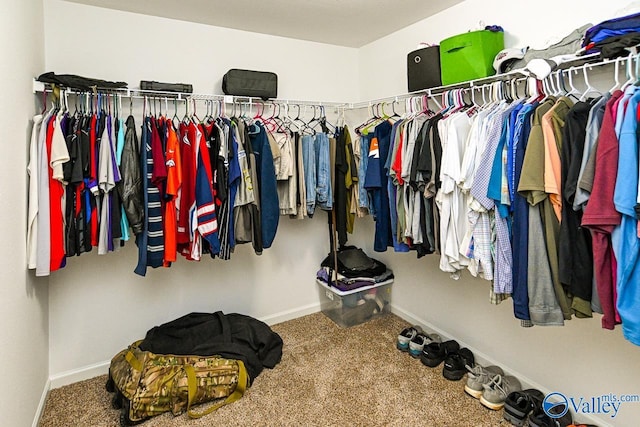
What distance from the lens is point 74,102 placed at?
7.49 ft

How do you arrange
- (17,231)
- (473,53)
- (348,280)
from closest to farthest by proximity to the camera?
(17,231) → (473,53) → (348,280)

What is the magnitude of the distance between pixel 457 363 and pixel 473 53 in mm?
1842

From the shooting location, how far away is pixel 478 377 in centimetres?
222

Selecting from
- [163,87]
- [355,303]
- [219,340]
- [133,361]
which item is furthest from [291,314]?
[163,87]

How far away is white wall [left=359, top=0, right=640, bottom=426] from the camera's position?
1.83m

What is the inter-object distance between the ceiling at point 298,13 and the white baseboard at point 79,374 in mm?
2288

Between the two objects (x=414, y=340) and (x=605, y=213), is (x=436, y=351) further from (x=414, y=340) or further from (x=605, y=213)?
(x=605, y=213)

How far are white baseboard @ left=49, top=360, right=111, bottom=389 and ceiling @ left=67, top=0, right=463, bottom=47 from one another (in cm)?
229

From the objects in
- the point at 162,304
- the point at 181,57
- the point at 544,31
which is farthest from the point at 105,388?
the point at 544,31

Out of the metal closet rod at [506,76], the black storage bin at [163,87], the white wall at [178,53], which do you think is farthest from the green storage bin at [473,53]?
the black storage bin at [163,87]

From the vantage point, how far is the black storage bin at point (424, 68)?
7.52ft

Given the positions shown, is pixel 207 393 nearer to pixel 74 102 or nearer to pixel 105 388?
pixel 105 388

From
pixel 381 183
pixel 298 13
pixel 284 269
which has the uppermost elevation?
pixel 298 13

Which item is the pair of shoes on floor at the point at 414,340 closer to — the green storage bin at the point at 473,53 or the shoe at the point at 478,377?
the shoe at the point at 478,377
